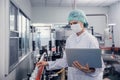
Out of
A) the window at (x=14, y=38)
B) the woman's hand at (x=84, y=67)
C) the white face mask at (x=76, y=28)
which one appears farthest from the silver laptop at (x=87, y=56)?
the window at (x=14, y=38)

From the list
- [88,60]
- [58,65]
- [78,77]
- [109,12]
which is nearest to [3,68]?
[58,65]

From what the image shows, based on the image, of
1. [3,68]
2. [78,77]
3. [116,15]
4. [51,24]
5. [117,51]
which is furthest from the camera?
[51,24]

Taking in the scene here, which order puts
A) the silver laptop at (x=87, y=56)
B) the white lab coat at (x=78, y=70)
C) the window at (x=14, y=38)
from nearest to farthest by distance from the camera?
the silver laptop at (x=87, y=56) < the white lab coat at (x=78, y=70) < the window at (x=14, y=38)

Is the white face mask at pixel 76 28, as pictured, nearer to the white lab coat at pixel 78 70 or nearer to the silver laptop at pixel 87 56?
the white lab coat at pixel 78 70

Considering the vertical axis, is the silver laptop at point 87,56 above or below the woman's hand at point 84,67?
above

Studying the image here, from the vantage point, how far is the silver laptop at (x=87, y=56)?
5.50 ft

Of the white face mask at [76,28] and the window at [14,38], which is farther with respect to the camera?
the window at [14,38]

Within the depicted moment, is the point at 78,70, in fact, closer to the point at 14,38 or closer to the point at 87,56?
the point at 87,56

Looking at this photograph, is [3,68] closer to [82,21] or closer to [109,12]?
[82,21]

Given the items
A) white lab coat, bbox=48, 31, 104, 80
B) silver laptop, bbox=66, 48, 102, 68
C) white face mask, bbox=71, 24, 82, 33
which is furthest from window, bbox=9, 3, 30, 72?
silver laptop, bbox=66, 48, 102, 68

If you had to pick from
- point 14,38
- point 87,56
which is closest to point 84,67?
point 87,56

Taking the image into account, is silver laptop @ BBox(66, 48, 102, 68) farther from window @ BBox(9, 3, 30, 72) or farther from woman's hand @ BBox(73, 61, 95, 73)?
window @ BBox(9, 3, 30, 72)

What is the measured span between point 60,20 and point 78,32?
Result: 5632 millimetres

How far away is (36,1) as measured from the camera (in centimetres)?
663
